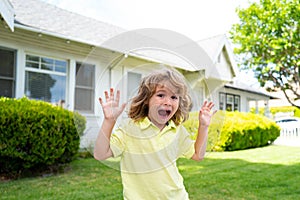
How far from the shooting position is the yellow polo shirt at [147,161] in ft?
4.96

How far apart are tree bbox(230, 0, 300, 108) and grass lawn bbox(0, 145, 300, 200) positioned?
9144mm

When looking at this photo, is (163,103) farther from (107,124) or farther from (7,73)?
(7,73)

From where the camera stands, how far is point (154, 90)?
5.16ft

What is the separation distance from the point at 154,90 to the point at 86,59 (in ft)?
1.74

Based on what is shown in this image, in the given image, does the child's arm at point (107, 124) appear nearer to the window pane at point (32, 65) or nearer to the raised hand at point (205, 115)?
the raised hand at point (205, 115)

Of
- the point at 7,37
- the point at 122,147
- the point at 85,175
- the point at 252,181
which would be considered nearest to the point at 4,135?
the point at 85,175

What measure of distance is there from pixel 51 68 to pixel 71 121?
234 cm

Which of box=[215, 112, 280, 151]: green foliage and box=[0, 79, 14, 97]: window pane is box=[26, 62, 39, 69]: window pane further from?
box=[215, 112, 280, 151]: green foliage

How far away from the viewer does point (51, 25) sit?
701 centimetres

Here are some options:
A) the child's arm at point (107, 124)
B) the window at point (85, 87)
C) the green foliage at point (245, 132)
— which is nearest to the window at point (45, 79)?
the window at point (85, 87)

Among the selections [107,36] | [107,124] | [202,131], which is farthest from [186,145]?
[107,36]

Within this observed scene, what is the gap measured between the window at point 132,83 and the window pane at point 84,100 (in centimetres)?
35

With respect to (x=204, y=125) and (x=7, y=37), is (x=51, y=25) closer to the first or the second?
(x=7, y=37)

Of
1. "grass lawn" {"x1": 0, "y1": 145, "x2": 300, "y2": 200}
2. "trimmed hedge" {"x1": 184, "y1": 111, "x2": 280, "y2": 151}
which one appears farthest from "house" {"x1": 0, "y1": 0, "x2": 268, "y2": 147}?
"trimmed hedge" {"x1": 184, "y1": 111, "x2": 280, "y2": 151}
